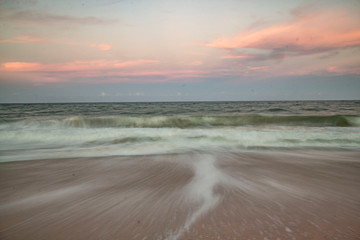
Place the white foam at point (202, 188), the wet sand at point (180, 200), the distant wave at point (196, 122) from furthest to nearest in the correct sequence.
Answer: the distant wave at point (196, 122)
the white foam at point (202, 188)
the wet sand at point (180, 200)

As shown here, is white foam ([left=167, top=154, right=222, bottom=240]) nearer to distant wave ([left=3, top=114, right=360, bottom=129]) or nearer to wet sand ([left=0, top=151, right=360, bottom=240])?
wet sand ([left=0, top=151, right=360, bottom=240])

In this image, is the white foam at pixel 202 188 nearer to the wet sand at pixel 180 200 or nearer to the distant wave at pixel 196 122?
the wet sand at pixel 180 200

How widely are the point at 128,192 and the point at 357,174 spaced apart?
3.93 m

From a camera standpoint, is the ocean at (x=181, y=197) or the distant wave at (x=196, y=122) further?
the distant wave at (x=196, y=122)

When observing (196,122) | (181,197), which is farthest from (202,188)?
(196,122)

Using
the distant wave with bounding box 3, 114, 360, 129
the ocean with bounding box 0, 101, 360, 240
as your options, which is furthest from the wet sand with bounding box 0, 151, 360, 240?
the distant wave with bounding box 3, 114, 360, 129

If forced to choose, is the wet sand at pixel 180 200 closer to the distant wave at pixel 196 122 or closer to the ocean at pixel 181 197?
the ocean at pixel 181 197

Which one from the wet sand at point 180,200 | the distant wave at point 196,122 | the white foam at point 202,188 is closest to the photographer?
the wet sand at point 180,200

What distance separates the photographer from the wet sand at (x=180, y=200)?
171 centimetres

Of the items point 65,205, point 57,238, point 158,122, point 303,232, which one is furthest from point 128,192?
point 158,122

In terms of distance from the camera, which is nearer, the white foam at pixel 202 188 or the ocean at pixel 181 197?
the ocean at pixel 181 197

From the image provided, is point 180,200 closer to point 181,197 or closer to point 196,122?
point 181,197

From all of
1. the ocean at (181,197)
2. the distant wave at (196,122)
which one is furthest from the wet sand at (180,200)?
the distant wave at (196,122)

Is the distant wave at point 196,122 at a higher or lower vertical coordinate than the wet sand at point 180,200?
lower
